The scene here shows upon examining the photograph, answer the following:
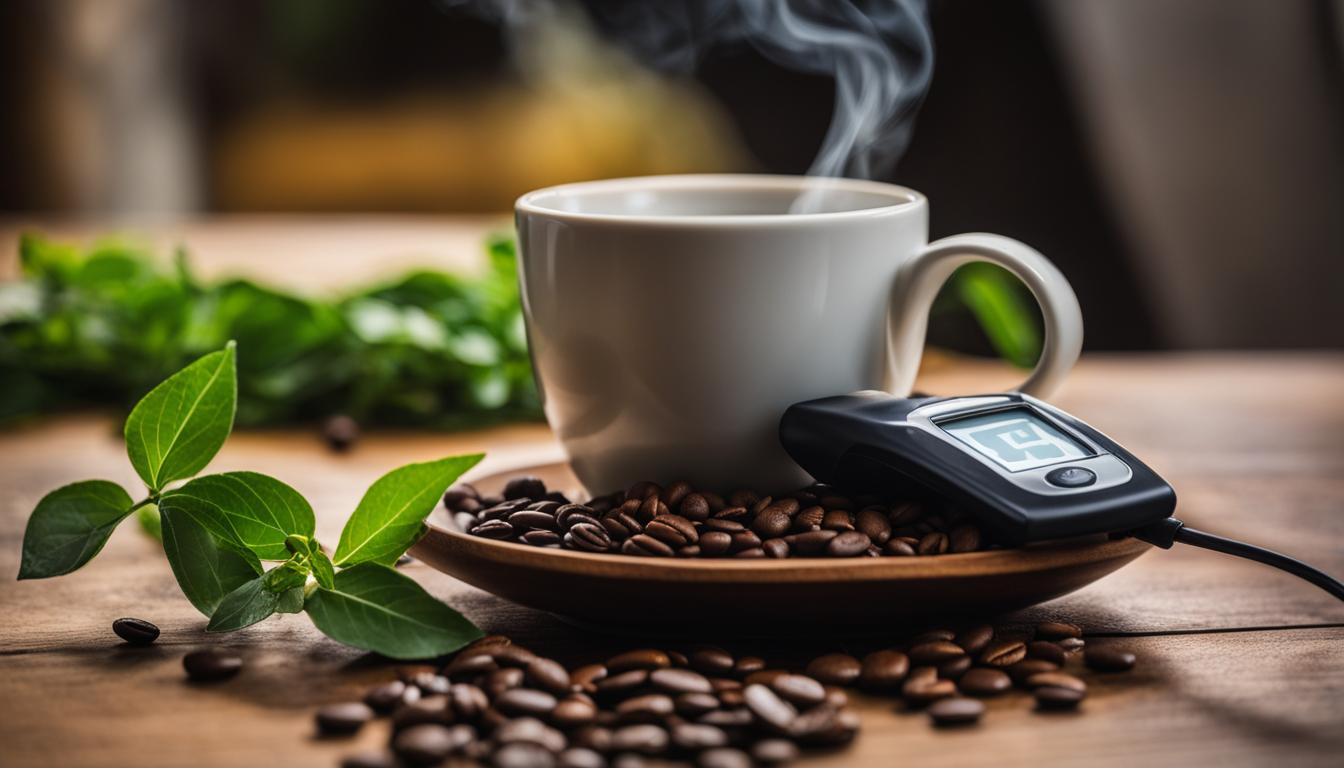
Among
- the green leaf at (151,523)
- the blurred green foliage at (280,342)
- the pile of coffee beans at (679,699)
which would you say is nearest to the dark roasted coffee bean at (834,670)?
the pile of coffee beans at (679,699)

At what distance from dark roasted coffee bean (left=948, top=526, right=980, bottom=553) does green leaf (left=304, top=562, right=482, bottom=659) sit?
0.28 metres

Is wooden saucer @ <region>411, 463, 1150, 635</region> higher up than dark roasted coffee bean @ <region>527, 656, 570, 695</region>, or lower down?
higher up

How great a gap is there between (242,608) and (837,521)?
14.3 inches

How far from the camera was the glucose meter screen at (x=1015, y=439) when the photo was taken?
0.75 metres

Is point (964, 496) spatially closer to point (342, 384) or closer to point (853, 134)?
point (853, 134)

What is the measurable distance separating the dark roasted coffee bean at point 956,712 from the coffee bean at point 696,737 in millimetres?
114

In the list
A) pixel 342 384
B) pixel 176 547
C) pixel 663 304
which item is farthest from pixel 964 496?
pixel 342 384

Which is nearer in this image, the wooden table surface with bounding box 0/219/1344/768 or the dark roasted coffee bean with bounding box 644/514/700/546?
the wooden table surface with bounding box 0/219/1344/768

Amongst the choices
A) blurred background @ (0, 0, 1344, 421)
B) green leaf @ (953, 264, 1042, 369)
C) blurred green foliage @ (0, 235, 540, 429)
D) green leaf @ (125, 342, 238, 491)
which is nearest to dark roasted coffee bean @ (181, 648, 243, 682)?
green leaf @ (125, 342, 238, 491)

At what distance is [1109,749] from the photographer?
627 mm

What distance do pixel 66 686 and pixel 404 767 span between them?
24 centimetres

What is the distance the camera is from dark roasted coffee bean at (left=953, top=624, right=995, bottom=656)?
73 cm

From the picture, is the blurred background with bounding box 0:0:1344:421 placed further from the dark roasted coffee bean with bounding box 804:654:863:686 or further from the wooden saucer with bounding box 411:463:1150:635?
the dark roasted coffee bean with bounding box 804:654:863:686

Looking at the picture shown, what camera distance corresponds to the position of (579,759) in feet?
1.97
